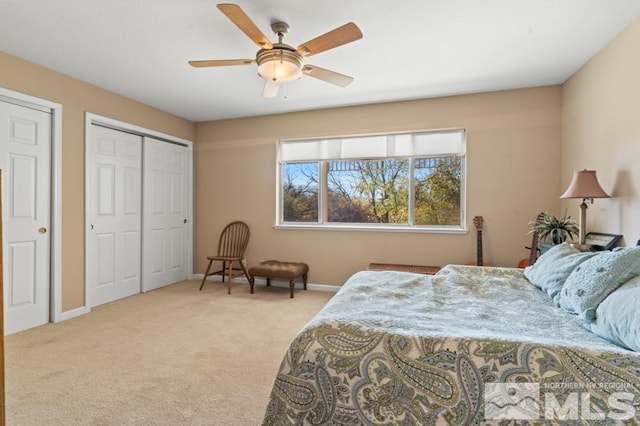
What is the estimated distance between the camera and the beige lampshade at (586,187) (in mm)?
2410

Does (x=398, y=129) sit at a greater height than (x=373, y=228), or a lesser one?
greater

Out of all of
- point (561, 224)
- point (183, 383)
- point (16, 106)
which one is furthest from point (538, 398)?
point (16, 106)

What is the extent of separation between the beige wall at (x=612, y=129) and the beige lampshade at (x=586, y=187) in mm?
167

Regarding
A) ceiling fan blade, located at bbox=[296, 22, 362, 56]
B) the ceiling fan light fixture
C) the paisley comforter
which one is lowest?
the paisley comforter

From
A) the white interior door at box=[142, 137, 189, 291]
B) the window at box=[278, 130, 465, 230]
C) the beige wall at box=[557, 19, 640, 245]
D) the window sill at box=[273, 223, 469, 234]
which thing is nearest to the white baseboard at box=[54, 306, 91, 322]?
the white interior door at box=[142, 137, 189, 291]

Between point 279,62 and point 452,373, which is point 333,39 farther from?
point 452,373

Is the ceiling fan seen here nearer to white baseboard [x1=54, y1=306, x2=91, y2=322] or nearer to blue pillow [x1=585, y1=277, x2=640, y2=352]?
blue pillow [x1=585, y1=277, x2=640, y2=352]

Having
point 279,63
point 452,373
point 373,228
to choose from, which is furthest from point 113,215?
point 452,373

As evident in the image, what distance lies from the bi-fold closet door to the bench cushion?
4.74ft

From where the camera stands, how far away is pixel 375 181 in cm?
418

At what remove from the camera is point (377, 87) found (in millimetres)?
3480

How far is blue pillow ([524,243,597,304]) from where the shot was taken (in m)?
1.72

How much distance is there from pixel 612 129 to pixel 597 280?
1815 mm

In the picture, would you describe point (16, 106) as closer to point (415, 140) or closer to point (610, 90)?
point (415, 140)
